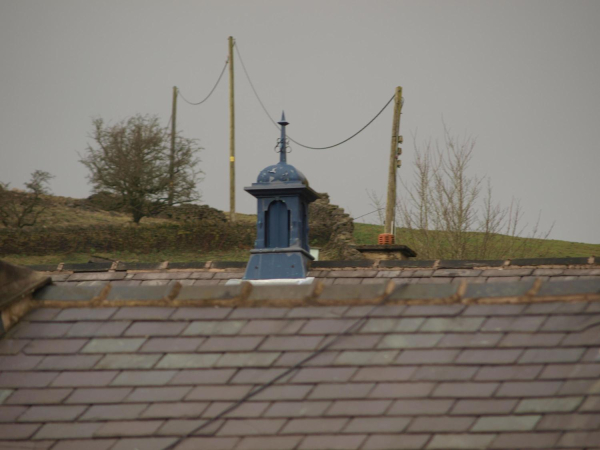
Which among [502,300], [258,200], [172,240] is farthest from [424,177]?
[502,300]

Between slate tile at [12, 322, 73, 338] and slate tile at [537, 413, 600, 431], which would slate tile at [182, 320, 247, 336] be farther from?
slate tile at [537, 413, 600, 431]

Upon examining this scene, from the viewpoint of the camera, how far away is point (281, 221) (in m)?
14.0

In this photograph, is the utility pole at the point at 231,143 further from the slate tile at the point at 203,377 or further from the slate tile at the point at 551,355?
the slate tile at the point at 551,355

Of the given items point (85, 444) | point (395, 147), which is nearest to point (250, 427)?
point (85, 444)

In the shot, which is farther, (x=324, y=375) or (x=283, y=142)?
(x=283, y=142)


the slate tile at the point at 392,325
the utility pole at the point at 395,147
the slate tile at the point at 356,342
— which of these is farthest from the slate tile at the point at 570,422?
the utility pole at the point at 395,147

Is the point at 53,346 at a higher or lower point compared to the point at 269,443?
higher

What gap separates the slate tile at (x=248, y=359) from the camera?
18.4 feet

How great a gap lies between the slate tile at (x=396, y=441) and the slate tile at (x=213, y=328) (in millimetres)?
1471

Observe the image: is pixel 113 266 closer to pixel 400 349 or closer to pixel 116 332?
pixel 116 332

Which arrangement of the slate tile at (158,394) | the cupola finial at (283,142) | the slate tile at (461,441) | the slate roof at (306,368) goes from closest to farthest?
1. the slate tile at (461,441)
2. the slate roof at (306,368)
3. the slate tile at (158,394)
4. the cupola finial at (283,142)

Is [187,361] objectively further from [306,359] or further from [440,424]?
[440,424]

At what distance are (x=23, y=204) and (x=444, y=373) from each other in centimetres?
3323

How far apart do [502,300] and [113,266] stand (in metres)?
9.04
